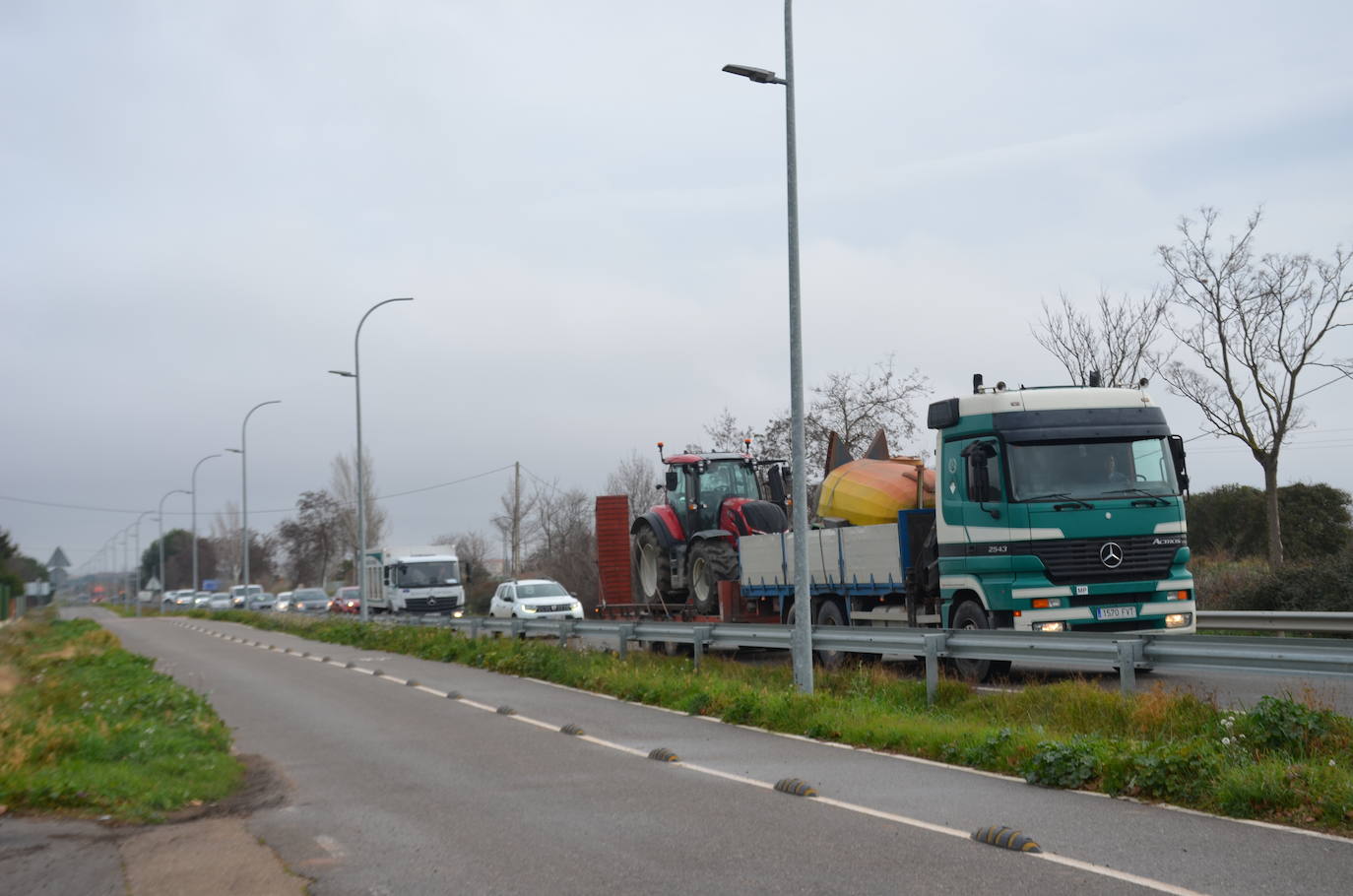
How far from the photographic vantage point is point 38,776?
8.92 m

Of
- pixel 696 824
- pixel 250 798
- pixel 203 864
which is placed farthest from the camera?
pixel 250 798

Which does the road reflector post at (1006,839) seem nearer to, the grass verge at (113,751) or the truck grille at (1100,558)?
the grass verge at (113,751)

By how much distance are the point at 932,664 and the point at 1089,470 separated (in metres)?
3.40

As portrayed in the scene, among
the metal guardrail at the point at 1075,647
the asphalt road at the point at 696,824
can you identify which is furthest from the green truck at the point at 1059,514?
the asphalt road at the point at 696,824

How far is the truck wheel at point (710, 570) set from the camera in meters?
21.9

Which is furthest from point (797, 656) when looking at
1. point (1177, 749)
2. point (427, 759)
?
point (1177, 749)

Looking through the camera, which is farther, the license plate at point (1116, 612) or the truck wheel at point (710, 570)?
the truck wheel at point (710, 570)

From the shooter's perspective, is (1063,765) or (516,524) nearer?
(1063,765)

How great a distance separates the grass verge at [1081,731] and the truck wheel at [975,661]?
2.82 feet

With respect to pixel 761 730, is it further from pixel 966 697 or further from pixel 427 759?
pixel 427 759

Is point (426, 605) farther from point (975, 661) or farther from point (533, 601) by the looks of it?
point (975, 661)

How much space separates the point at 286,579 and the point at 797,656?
11440 cm

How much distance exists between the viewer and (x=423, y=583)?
148 feet

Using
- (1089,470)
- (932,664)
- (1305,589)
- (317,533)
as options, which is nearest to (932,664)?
(932,664)
